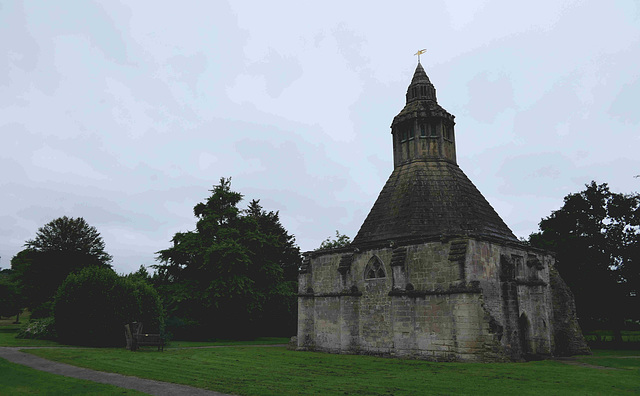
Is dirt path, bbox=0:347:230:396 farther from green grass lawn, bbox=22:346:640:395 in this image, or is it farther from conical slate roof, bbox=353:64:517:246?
conical slate roof, bbox=353:64:517:246

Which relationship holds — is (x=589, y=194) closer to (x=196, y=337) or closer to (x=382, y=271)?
(x=382, y=271)

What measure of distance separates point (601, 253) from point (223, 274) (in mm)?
30204

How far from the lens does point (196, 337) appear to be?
38.0 metres

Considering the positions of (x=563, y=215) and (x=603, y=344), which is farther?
(x=563, y=215)

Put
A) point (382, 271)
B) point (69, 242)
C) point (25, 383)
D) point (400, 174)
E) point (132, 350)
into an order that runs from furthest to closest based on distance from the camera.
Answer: point (69, 242)
point (400, 174)
point (382, 271)
point (132, 350)
point (25, 383)

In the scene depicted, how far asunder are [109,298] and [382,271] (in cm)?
1540

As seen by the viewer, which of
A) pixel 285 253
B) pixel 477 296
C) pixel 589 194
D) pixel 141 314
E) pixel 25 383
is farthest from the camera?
pixel 285 253

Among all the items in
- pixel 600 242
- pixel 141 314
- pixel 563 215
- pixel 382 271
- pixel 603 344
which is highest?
pixel 563 215

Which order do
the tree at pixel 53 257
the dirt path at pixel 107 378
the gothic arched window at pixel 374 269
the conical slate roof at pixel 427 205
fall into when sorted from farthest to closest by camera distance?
the tree at pixel 53 257 → the gothic arched window at pixel 374 269 → the conical slate roof at pixel 427 205 → the dirt path at pixel 107 378

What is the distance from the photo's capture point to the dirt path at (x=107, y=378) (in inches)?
438

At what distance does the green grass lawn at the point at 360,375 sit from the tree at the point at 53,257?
23.2 m

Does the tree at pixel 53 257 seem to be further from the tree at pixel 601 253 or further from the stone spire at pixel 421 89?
the tree at pixel 601 253

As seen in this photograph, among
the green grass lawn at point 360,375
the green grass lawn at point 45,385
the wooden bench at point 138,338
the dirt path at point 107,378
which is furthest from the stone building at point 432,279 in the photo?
the green grass lawn at point 45,385

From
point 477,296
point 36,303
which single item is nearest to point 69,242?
point 36,303
